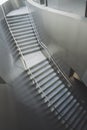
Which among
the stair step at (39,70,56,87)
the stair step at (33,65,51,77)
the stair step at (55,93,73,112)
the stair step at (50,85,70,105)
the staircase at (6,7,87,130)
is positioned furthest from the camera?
the stair step at (33,65,51,77)

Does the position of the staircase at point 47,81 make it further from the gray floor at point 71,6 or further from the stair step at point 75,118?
the gray floor at point 71,6

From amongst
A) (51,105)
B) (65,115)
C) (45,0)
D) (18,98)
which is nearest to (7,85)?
(18,98)

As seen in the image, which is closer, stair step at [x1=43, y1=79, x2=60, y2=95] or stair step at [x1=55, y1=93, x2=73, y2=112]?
stair step at [x1=55, y1=93, x2=73, y2=112]

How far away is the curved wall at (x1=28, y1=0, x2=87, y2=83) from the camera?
7.57 m

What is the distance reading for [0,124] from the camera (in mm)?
7051

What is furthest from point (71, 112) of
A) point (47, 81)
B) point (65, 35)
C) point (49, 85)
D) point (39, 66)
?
point (65, 35)

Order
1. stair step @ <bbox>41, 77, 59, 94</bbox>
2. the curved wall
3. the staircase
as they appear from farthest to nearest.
→ stair step @ <bbox>41, 77, 59, 94</bbox>, the staircase, the curved wall

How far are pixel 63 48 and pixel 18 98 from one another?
3.34m

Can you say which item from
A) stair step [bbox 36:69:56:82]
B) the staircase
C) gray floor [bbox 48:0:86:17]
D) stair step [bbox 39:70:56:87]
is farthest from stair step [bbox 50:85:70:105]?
gray floor [bbox 48:0:86:17]

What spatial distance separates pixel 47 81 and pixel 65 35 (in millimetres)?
2653

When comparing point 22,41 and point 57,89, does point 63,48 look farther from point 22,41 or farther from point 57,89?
point 22,41

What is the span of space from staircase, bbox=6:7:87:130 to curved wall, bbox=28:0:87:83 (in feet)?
2.42

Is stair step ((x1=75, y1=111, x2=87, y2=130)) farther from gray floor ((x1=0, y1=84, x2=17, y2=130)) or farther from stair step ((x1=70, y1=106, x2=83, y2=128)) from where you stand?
gray floor ((x1=0, y1=84, x2=17, y2=130))

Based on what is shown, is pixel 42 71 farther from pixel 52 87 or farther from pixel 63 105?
pixel 63 105
